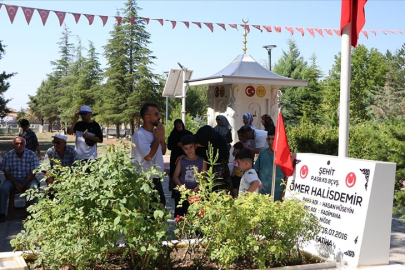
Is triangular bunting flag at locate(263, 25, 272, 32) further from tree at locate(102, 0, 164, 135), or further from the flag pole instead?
tree at locate(102, 0, 164, 135)

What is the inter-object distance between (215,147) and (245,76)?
8.33m

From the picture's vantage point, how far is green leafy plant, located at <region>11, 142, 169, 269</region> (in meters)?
4.08

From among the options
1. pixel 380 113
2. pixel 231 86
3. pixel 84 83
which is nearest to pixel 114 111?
pixel 84 83

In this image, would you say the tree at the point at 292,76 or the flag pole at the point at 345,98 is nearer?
the flag pole at the point at 345,98

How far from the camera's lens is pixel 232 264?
480 cm

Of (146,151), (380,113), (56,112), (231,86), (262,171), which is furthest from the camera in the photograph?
(56,112)

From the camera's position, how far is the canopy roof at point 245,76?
14.4 metres

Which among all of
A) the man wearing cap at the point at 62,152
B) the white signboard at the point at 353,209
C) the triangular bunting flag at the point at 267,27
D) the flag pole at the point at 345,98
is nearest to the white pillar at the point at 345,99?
the flag pole at the point at 345,98

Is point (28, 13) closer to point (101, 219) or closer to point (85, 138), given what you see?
point (85, 138)

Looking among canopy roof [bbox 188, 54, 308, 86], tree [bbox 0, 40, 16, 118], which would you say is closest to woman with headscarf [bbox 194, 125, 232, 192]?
canopy roof [bbox 188, 54, 308, 86]

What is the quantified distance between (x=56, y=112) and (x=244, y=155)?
3091 inches

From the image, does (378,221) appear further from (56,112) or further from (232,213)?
(56,112)

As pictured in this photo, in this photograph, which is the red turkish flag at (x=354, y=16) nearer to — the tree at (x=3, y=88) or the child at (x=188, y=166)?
the child at (x=188, y=166)

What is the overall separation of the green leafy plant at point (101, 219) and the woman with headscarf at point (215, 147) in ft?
6.88
